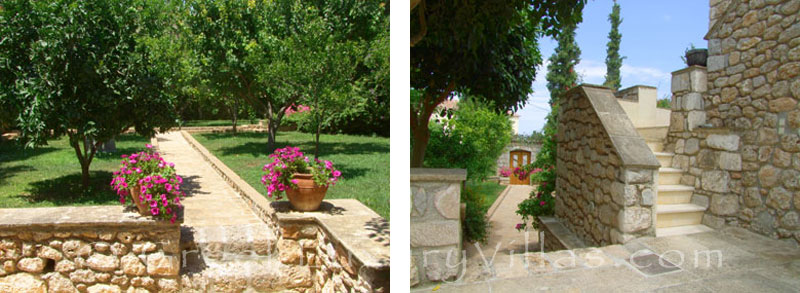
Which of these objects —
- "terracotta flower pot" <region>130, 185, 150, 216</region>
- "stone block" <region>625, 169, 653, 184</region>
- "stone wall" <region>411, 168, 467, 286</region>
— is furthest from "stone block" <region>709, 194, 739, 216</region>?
"terracotta flower pot" <region>130, 185, 150, 216</region>

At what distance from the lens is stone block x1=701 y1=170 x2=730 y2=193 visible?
3.12 metres

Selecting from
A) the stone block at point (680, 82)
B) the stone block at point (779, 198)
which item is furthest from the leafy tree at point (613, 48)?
the stone block at point (779, 198)

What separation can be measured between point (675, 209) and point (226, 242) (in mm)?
3635

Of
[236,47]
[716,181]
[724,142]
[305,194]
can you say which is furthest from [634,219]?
[236,47]

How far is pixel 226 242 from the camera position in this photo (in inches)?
147

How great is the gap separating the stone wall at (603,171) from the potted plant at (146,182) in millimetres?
3139

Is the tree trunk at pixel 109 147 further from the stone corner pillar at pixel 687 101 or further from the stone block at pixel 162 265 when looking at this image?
the stone corner pillar at pixel 687 101

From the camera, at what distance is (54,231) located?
2936mm

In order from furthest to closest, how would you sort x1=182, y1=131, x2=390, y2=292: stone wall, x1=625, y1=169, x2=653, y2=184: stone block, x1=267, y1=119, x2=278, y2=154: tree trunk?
x1=267, y1=119, x2=278, y2=154: tree trunk < x1=625, y1=169, x2=653, y2=184: stone block < x1=182, y1=131, x2=390, y2=292: stone wall

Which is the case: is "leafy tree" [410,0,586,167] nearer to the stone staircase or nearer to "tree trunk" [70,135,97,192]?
the stone staircase

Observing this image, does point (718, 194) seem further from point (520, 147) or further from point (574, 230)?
point (520, 147)

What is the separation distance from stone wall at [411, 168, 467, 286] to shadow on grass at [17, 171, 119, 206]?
2703mm

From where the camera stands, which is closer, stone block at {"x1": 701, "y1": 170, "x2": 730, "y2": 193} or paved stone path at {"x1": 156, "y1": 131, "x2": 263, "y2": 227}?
stone block at {"x1": 701, "y1": 170, "x2": 730, "y2": 193}

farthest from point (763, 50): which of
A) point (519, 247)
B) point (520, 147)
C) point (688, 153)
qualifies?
point (520, 147)
